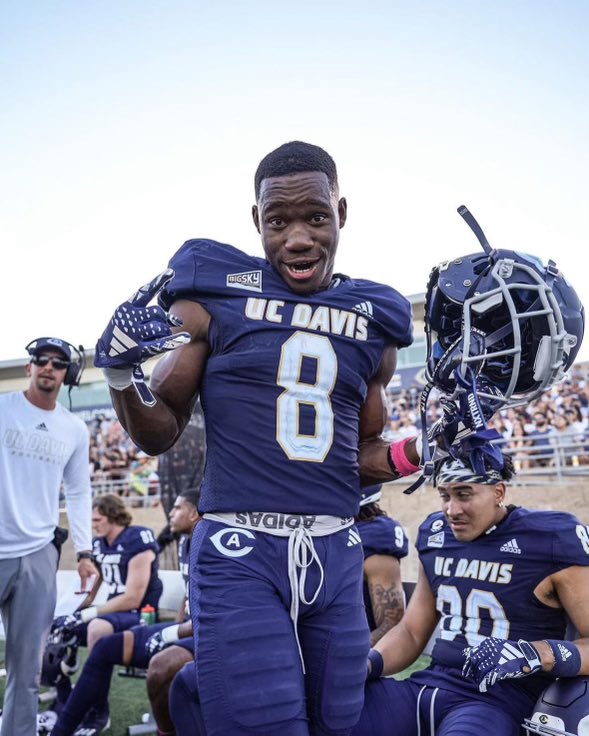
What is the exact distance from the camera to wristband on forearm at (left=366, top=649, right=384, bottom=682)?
2.93 meters

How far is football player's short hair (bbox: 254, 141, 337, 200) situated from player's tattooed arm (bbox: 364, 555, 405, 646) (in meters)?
2.53

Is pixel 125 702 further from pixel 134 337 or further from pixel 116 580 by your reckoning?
pixel 134 337

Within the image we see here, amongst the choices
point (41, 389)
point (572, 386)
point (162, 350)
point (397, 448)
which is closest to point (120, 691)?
point (41, 389)

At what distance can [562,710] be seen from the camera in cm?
248

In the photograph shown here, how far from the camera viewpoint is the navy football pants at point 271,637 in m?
1.56

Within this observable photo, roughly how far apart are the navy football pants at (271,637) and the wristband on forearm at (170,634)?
9.15 feet

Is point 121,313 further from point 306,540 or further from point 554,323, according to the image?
point 554,323

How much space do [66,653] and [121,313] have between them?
12.5ft

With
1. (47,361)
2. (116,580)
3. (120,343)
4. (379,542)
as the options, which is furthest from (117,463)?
(120,343)

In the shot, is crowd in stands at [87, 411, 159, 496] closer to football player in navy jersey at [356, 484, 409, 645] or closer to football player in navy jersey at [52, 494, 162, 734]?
football player in navy jersey at [52, 494, 162, 734]

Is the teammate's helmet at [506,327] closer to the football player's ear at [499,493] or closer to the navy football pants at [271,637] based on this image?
the navy football pants at [271,637]

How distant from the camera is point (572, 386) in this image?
1285cm

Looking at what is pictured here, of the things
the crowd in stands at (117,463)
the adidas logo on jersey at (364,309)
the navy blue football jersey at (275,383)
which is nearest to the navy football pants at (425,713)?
the navy blue football jersey at (275,383)

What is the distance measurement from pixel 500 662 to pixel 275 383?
141cm
